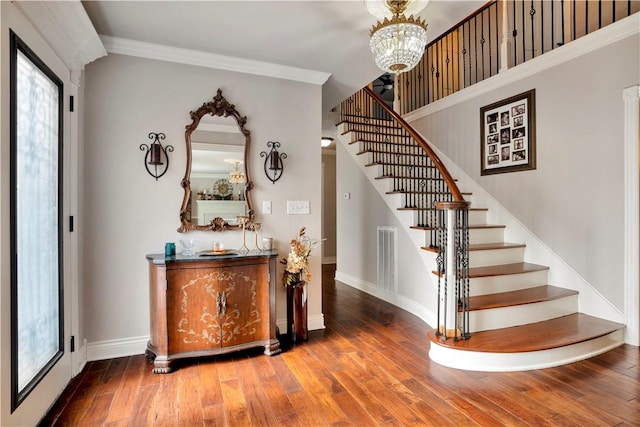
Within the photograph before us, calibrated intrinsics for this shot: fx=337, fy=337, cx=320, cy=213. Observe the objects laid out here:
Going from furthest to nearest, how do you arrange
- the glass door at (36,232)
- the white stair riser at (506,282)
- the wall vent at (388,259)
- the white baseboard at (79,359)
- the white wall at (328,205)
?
the white wall at (328,205)
the wall vent at (388,259)
the white stair riser at (506,282)
the white baseboard at (79,359)
the glass door at (36,232)

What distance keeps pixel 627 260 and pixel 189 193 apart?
3930 mm

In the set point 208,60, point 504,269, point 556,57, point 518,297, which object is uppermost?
point 556,57

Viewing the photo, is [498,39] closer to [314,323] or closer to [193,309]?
[314,323]

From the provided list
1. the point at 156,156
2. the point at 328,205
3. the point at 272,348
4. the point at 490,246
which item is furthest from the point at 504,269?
the point at 328,205

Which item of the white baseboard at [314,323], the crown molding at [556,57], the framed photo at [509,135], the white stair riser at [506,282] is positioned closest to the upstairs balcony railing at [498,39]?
the crown molding at [556,57]

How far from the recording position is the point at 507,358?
250cm

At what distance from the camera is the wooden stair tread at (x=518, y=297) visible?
2.95m

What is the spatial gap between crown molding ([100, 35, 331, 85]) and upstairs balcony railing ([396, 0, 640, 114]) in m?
1.34

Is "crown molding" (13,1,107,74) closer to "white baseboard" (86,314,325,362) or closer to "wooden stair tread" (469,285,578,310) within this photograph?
"white baseboard" (86,314,325,362)

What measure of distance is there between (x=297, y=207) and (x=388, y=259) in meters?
1.68

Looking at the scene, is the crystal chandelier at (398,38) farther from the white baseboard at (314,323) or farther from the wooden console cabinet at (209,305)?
the white baseboard at (314,323)

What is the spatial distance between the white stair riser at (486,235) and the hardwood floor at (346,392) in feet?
5.11

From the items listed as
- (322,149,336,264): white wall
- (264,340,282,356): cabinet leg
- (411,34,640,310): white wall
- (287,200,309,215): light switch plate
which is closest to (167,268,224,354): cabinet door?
(264,340,282,356): cabinet leg

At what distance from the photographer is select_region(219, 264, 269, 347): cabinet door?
2.69 meters
